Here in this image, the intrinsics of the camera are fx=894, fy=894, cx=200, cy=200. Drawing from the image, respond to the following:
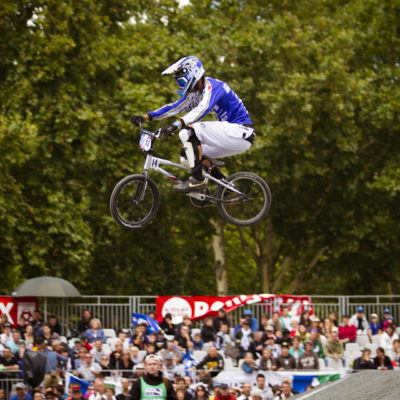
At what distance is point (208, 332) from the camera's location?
736 inches

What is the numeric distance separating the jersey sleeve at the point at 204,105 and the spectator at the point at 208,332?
8807 mm

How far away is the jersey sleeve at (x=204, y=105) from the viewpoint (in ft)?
34.7

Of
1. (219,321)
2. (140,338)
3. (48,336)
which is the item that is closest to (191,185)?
(140,338)

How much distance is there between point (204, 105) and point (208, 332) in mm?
8993

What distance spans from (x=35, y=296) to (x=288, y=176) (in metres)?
11.2

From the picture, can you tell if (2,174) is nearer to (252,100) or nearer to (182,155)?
(252,100)

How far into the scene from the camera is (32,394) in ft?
53.4

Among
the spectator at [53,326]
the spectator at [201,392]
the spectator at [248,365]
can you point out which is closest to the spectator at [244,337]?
the spectator at [248,365]

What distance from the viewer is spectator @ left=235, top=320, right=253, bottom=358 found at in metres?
18.2

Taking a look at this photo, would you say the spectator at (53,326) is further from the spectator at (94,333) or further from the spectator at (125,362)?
the spectator at (125,362)

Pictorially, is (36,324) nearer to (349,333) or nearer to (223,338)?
(223,338)

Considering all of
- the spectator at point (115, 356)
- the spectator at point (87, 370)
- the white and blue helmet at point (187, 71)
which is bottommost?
the spectator at point (87, 370)

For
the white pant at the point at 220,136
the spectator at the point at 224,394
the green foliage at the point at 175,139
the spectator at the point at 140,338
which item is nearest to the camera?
the white pant at the point at 220,136

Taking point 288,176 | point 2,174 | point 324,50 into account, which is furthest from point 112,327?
point 324,50
